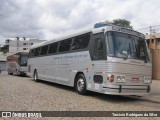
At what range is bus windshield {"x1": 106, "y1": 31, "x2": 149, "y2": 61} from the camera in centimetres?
1173

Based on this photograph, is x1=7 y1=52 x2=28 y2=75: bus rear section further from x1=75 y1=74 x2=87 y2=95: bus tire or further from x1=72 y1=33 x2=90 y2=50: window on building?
x1=75 y1=74 x2=87 y2=95: bus tire

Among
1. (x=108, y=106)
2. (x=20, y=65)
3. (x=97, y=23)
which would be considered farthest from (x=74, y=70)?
(x=20, y=65)

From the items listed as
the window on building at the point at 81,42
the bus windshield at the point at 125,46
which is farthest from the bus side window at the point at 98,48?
the window on building at the point at 81,42

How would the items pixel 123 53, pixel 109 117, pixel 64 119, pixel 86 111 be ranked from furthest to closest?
pixel 123 53
pixel 86 111
pixel 109 117
pixel 64 119

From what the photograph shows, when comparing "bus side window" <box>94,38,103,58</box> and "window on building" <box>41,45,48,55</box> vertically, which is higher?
"window on building" <box>41,45,48,55</box>

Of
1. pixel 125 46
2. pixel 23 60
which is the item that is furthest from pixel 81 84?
pixel 23 60

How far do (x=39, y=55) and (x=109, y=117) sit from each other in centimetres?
1392

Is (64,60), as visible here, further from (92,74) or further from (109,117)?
(109,117)

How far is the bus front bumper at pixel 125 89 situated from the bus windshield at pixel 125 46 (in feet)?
4.00

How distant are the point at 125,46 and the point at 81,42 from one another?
113 inches

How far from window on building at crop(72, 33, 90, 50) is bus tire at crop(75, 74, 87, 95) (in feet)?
4.77

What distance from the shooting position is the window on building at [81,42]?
13620 mm

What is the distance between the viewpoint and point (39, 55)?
2188cm

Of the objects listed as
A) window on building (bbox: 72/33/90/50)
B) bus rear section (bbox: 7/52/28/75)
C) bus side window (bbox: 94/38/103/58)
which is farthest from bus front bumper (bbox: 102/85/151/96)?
bus rear section (bbox: 7/52/28/75)
